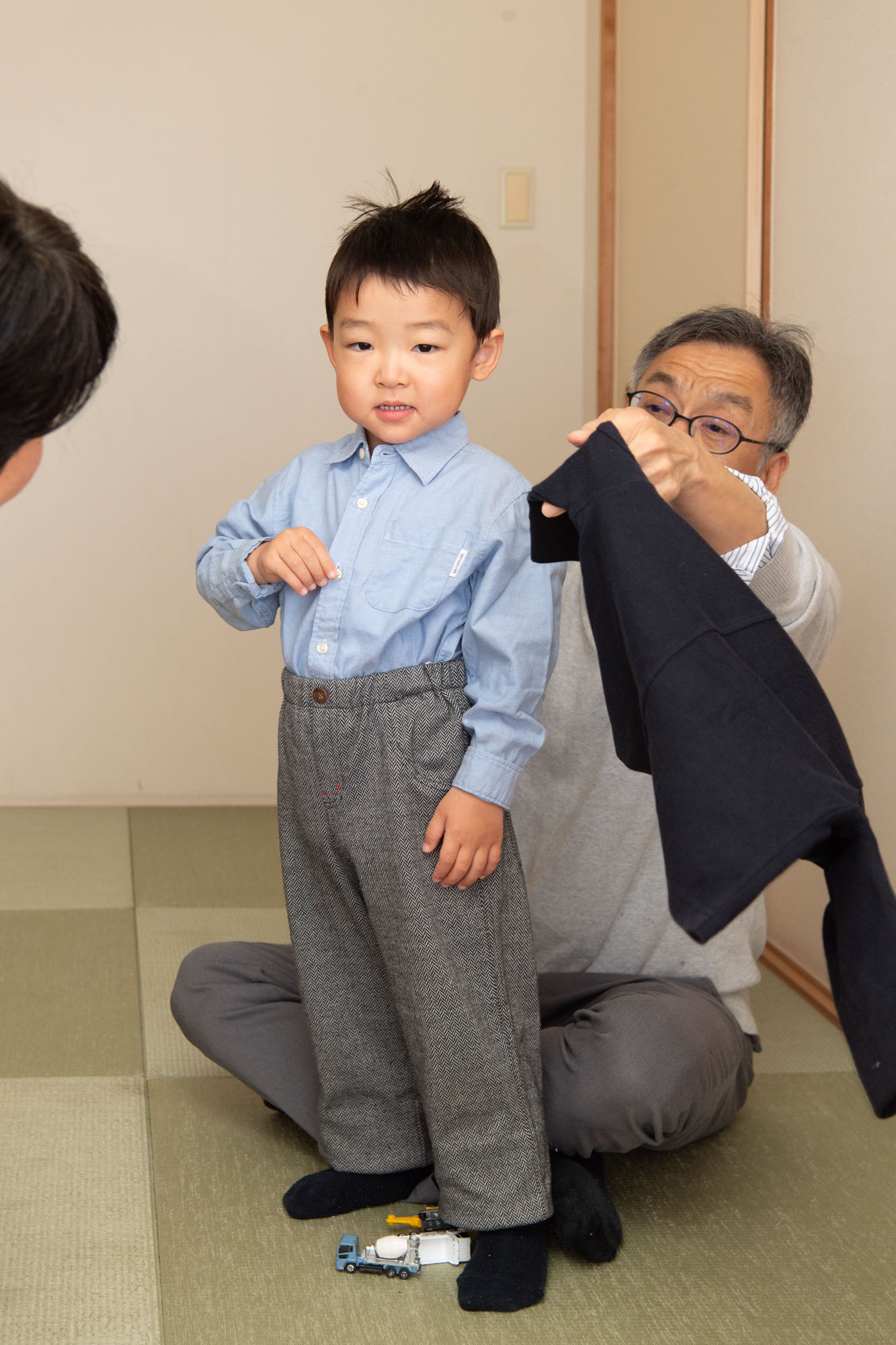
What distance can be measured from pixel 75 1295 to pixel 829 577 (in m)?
1.16

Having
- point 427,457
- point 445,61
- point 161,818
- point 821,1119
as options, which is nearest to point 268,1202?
point 821,1119

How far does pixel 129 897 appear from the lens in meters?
2.66

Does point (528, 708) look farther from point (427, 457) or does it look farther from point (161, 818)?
point (161, 818)

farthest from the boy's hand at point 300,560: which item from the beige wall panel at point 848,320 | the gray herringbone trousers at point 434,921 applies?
the beige wall panel at point 848,320

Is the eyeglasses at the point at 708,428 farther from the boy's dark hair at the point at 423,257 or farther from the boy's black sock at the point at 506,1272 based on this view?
the boy's black sock at the point at 506,1272

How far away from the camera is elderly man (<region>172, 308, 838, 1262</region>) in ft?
4.78

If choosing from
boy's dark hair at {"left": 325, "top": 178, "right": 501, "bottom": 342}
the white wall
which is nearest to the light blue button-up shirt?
boy's dark hair at {"left": 325, "top": 178, "right": 501, "bottom": 342}

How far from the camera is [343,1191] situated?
148 cm

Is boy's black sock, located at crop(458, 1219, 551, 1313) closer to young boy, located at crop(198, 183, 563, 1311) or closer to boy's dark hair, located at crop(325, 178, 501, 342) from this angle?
young boy, located at crop(198, 183, 563, 1311)

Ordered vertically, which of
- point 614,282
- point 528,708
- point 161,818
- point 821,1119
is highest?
point 614,282

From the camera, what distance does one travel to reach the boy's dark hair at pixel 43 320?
0.88 meters

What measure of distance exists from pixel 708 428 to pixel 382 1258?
1.09m

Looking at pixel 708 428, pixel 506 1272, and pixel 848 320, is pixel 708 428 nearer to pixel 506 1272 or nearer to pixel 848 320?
pixel 848 320

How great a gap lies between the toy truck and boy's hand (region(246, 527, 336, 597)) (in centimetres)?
73
